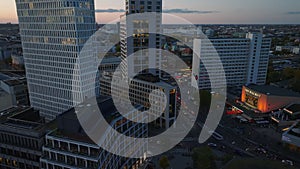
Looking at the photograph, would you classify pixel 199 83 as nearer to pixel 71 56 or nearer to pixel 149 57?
pixel 149 57

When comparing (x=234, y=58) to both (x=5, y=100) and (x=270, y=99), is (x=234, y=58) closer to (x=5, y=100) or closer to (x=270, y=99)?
(x=270, y=99)

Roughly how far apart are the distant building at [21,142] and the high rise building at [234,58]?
310 feet

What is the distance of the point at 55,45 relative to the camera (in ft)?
261

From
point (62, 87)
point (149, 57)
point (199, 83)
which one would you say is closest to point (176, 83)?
point (199, 83)

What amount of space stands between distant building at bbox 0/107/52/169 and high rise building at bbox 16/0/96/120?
25.6m

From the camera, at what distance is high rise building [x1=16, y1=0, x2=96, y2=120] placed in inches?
2972

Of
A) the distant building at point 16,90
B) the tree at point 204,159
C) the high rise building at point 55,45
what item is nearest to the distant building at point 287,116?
the tree at point 204,159

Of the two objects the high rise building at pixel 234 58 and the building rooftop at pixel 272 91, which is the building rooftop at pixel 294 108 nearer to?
the building rooftop at pixel 272 91

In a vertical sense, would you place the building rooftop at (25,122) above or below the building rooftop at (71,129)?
below

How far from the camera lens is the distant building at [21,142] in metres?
53.3

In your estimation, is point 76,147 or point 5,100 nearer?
point 76,147

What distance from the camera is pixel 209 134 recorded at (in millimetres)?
81125

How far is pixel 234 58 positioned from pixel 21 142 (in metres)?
117

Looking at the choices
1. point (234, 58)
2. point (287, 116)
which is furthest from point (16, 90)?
point (287, 116)
